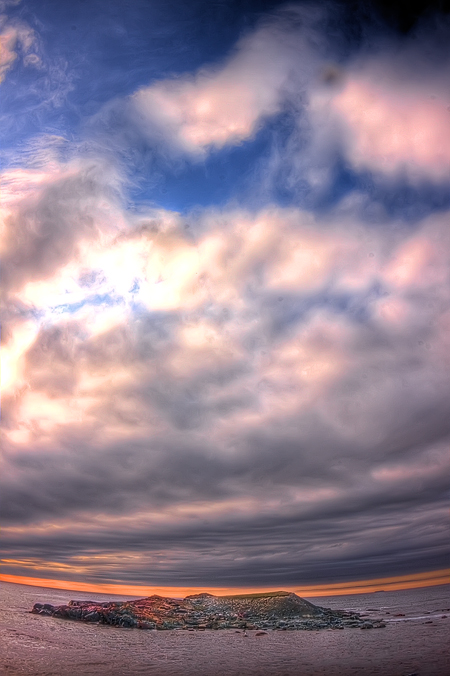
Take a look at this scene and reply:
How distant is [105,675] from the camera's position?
640 inches

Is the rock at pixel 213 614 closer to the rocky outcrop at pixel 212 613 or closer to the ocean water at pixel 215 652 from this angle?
the rocky outcrop at pixel 212 613

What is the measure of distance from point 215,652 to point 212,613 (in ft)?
86.0

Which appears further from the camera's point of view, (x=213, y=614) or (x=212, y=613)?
(x=212, y=613)

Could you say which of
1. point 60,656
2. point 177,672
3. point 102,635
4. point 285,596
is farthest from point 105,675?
point 285,596

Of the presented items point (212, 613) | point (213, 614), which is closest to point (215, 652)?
point (213, 614)

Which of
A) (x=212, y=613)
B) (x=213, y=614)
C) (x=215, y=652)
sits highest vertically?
(x=215, y=652)

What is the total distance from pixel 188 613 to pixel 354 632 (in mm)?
19822

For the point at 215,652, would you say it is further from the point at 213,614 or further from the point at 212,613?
the point at 212,613

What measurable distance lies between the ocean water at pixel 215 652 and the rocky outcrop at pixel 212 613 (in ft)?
11.3

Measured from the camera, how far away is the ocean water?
1697 cm

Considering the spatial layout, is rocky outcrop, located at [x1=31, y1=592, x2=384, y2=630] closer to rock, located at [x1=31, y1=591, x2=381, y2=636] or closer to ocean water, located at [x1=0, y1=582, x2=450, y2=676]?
rock, located at [x1=31, y1=591, x2=381, y2=636]

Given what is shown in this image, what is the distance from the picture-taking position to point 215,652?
74.3 ft

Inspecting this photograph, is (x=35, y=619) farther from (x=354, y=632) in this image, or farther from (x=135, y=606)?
(x=354, y=632)

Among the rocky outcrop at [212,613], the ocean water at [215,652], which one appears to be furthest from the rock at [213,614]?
the ocean water at [215,652]
